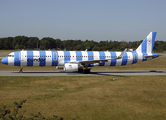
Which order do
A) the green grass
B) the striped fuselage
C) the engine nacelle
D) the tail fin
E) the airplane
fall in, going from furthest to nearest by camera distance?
the tail fin → the striped fuselage → the airplane → the engine nacelle → the green grass

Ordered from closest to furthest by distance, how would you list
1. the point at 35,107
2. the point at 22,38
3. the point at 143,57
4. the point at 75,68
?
the point at 35,107 → the point at 75,68 → the point at 143,57 → the point at 22,38

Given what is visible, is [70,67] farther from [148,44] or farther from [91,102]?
[148,44]

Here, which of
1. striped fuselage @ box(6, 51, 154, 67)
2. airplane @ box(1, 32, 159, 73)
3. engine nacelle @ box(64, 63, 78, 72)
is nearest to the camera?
engine nacelle @ box(64, 63, 78, 72)

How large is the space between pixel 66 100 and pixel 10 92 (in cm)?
612

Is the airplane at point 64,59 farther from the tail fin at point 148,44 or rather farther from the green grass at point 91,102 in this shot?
the green grass at point 91,102

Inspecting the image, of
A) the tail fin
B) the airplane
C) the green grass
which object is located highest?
the tail fin

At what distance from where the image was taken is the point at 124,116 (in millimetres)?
12359

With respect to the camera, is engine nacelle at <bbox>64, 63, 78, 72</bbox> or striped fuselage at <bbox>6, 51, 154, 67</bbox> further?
striped fuselage at <bbox>6, 51, 154, 67</bbox>

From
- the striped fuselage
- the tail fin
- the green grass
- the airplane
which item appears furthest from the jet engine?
the tail fin

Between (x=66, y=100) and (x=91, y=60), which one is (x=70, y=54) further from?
(x=66, y=100)

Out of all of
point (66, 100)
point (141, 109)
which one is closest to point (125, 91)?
point (141, 109)

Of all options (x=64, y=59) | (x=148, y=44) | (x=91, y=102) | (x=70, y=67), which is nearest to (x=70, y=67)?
(x=70, y=67)

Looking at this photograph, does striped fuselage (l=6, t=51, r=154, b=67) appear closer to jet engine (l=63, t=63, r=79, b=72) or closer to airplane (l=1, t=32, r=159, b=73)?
airplane (l=1, t=32, r=159, b=73)

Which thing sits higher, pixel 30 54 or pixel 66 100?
pixel 30 54
